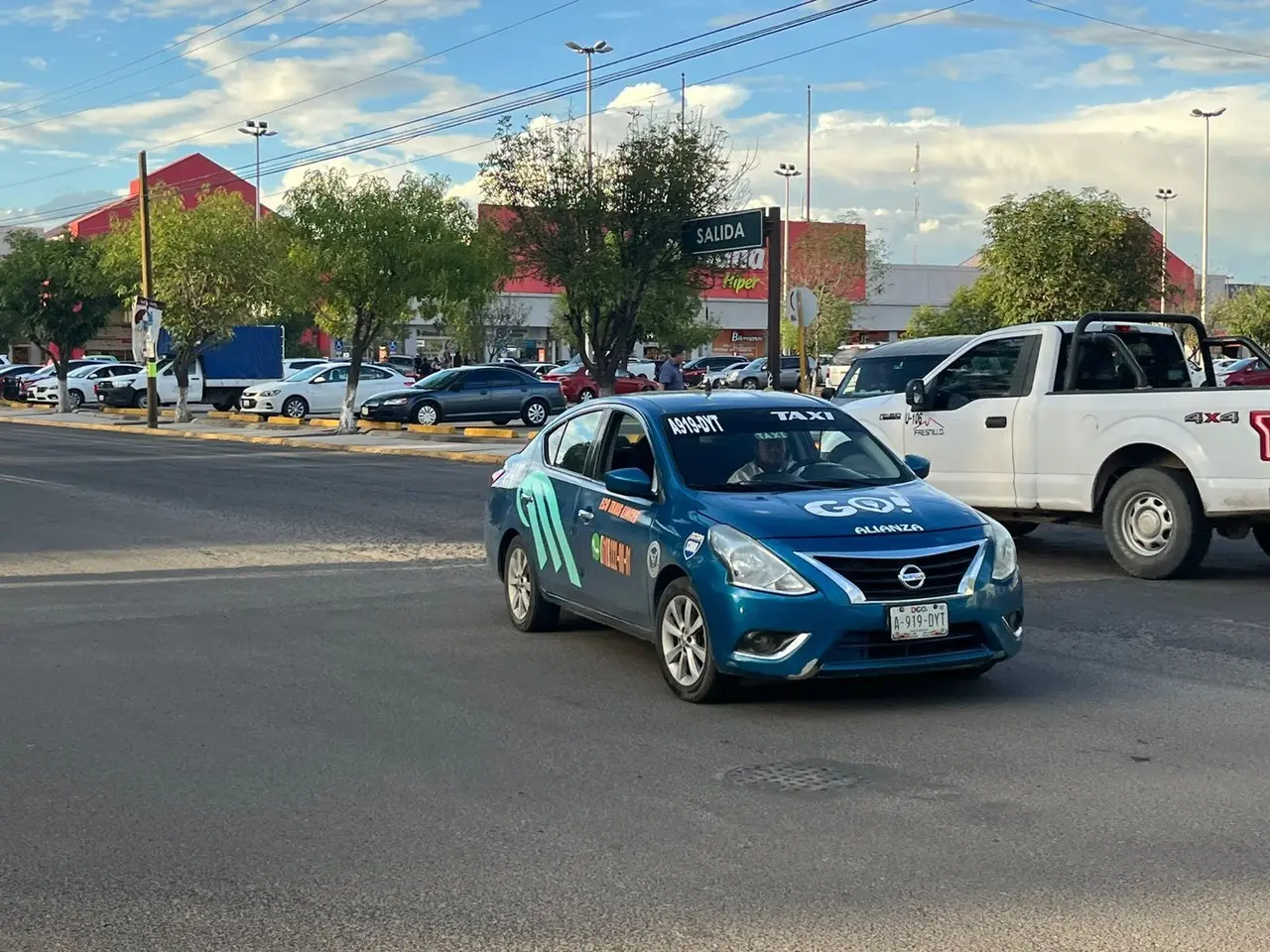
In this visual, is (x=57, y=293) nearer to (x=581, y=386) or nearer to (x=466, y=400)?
(x=581, y=386)

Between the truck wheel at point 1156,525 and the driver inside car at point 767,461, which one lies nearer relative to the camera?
the driver inside car at point 767,461

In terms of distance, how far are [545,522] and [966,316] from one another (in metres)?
37.7

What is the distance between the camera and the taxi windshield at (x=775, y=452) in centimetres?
802

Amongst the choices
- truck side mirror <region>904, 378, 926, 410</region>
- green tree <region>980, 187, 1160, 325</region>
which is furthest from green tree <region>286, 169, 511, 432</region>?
truck side mirror <region>904, 378, 926, 410</region>

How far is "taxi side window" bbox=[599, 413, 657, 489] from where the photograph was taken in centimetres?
834

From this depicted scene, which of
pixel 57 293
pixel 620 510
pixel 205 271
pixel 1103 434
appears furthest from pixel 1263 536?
pixel 57 293

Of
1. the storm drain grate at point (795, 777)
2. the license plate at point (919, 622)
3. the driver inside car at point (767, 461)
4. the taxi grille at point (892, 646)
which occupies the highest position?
the driver inside car at point (767, 461)

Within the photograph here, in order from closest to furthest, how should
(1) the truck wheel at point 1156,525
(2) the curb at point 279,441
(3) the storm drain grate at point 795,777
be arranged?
(3) the storm drain grate at point 795,777 < (1) the truck wheel at point 1156,525 < (2) the curb at point 279,441

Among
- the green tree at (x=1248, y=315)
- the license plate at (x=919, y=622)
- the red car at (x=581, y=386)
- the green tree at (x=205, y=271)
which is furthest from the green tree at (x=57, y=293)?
the green tree at (x=1248, y=315)

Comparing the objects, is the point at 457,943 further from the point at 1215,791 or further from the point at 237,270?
the point at 237,270

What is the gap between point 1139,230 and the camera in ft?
114

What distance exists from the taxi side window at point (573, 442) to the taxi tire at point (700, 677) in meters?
1.46

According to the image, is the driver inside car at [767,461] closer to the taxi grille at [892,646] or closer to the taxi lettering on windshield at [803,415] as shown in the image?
the taxi lettering on windshield at [803,415]

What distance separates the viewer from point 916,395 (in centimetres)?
1281
